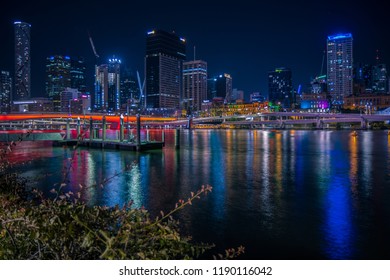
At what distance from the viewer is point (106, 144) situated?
101 feet

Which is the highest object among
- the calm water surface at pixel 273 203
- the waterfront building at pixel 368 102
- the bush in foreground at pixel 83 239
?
the waterfront building at pixel 368 102

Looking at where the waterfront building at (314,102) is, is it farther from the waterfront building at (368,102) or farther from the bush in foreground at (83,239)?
the bush in foreground at (83,239)

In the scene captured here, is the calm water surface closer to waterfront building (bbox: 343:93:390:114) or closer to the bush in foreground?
the bush in foreground

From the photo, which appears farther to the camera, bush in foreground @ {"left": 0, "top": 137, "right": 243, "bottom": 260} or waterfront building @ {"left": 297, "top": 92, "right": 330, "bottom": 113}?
waterfront building @ {"left": 297, "top": 92, "right": 330, "bottom": 113}

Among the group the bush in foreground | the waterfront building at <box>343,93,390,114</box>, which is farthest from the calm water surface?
the waterfront building at <box>343,93,390,114</box>

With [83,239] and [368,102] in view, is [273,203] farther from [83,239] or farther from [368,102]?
[368,102]

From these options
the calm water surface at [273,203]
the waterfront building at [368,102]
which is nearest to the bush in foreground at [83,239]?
the calm water surface at [273,203]

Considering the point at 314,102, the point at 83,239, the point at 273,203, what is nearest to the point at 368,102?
the point at 314,102

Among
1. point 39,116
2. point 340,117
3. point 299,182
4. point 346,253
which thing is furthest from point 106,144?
point 340,117
